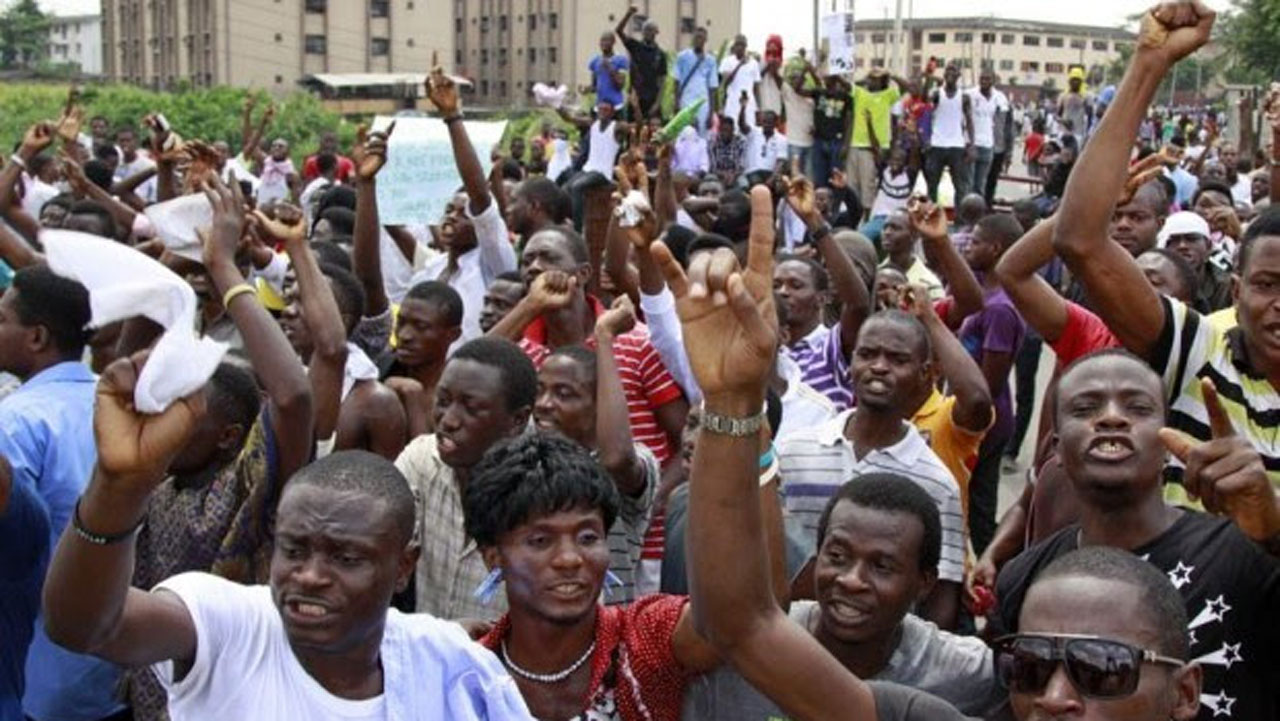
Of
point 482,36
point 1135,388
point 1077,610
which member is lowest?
point 1077,610

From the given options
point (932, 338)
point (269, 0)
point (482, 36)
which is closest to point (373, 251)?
point (932, 338)

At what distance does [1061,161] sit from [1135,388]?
9.22 meters

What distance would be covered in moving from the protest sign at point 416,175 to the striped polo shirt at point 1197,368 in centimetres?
462

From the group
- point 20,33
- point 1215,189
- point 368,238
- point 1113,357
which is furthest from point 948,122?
point 20,33

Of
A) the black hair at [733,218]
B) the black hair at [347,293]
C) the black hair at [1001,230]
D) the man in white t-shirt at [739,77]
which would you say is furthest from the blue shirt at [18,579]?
the man in white t-shirt at [739,77]

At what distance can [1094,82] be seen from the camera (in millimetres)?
50906

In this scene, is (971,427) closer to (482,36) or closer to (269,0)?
(269,0)

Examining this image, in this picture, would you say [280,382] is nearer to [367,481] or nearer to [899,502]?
[367,481]

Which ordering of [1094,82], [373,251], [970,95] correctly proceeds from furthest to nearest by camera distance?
1. [1094,82]
2. [970,95]
3. [373,251]

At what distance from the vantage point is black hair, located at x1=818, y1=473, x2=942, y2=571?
323cm

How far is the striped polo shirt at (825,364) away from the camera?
5.52 meters

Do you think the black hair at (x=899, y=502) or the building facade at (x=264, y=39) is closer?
the black hair at (x=899, y=502)

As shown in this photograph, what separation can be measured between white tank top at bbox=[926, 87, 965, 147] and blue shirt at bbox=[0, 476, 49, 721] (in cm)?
1372

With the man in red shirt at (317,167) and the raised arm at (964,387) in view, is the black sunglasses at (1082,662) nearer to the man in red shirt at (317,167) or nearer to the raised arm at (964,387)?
the raised arm at (964,387)
